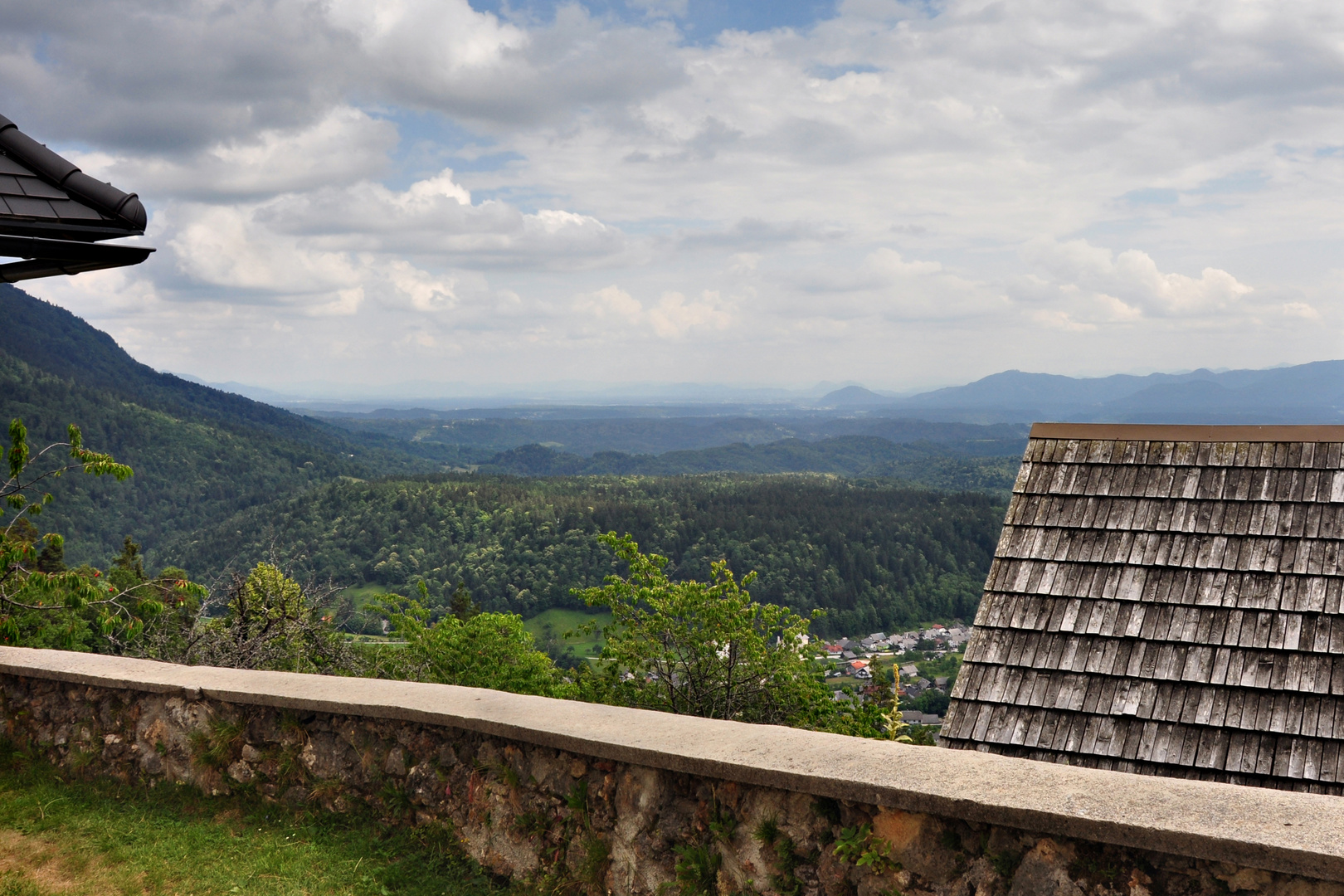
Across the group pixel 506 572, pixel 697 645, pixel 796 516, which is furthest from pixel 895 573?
pixel 697 645

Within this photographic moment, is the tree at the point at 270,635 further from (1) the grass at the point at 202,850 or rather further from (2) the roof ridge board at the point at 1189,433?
(2) the roof ridge board at the point at 1189,433

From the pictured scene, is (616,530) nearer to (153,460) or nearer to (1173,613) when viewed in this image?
(153,460)

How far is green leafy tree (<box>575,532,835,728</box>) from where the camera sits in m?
10.8

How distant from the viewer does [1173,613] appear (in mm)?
5730

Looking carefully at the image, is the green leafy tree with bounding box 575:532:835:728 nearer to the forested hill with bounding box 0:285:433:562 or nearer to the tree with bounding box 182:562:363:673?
the tree with bounding box 182:562:363:673

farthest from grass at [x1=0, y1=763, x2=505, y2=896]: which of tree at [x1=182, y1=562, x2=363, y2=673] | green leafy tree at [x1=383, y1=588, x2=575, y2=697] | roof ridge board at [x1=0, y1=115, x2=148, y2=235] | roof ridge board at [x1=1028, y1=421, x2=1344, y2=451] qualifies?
green leafy tree at [x1=383, y1=588, x2=575, y2=697]

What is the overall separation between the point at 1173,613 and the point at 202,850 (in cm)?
577

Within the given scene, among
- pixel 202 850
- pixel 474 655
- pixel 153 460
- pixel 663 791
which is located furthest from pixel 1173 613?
pixel 153 460

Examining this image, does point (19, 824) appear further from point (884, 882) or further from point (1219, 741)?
point (1219, 741)

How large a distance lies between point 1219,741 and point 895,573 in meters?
104

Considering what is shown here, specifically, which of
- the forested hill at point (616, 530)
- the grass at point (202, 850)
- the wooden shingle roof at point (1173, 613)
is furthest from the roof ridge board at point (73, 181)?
the forested hill at point (616, 530)

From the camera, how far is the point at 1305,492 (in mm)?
5918

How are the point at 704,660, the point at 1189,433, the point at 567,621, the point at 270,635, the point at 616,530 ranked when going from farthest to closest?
1. the point at 616,530
2. the point at 567,621
3. the point at 270,635
4. the point at 704,660
5. the point at 1189,433

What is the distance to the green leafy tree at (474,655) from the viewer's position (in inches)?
553
